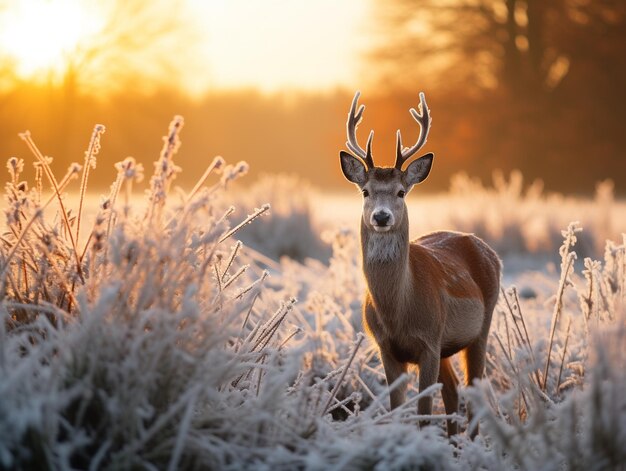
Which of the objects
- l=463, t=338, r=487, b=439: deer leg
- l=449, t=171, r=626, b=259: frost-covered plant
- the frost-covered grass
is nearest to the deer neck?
the frost-covered grass

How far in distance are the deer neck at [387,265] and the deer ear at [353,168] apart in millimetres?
413

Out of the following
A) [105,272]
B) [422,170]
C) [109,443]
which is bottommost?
[109,443]

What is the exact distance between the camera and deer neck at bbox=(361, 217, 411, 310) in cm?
446

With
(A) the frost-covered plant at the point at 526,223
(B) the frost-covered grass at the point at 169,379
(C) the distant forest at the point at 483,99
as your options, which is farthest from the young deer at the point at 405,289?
(C) the distant forest at the point at 483,99

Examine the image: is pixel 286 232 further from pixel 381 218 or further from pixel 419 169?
pixel 381 218

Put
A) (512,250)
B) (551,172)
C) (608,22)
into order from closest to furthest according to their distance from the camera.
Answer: (512,250)
(608,22)
(551,172)

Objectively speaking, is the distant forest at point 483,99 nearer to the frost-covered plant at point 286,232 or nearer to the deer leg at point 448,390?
the frost-covered plant at point 286,232

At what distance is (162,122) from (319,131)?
46.5ft

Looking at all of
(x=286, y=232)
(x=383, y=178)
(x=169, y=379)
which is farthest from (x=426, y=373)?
(x=286, y=232)

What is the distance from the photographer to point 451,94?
1009 inches

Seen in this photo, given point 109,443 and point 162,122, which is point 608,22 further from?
point 109,443

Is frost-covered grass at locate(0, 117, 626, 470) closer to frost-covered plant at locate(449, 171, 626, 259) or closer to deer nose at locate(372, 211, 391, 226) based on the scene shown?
deer nose at locate(372, 211, 391, 226)

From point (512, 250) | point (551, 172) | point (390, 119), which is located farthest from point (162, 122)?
point (512, 250)

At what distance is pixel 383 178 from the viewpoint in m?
4.69
